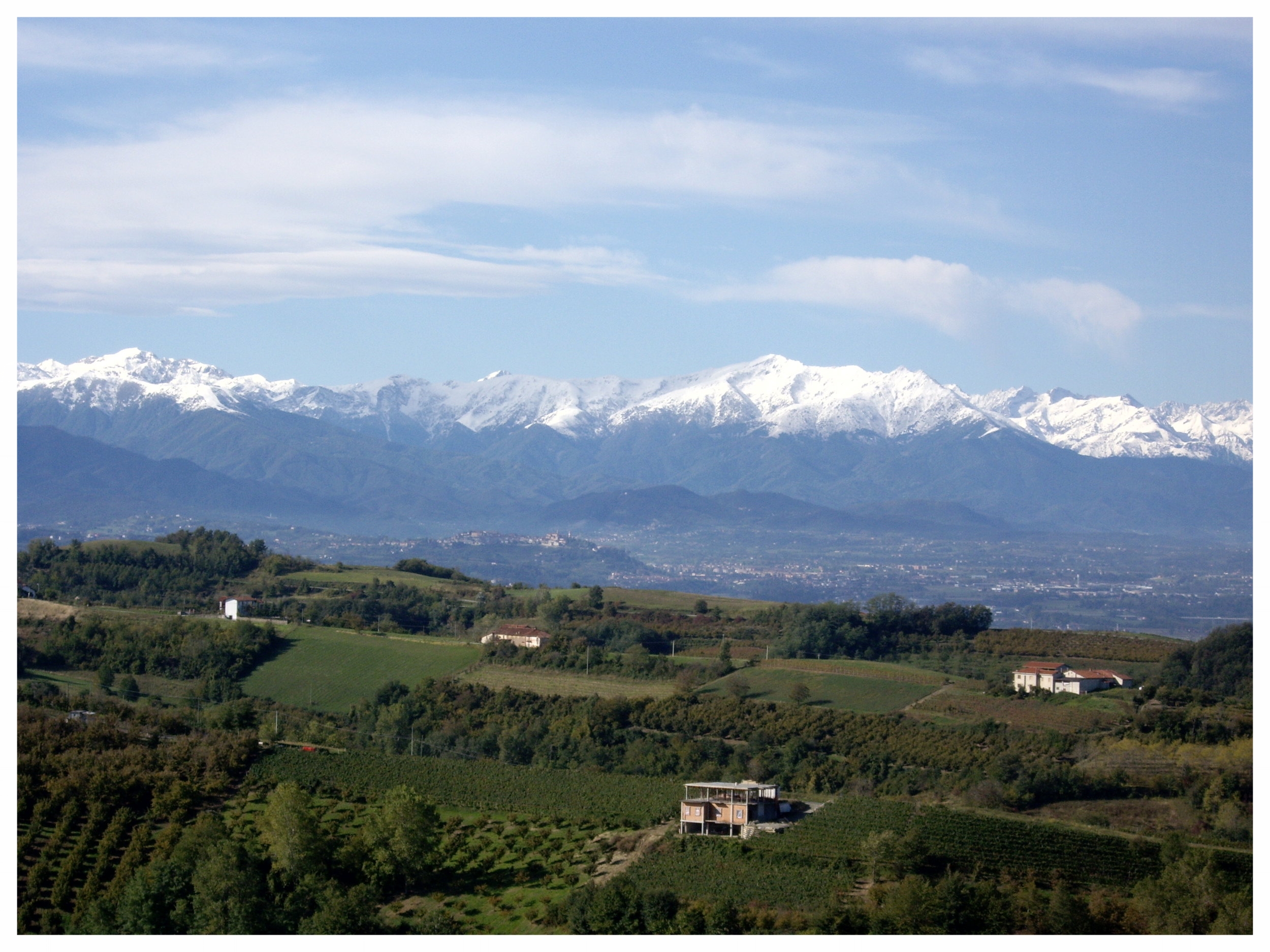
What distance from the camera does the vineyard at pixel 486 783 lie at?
3070 centimetres

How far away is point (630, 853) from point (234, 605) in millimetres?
32800

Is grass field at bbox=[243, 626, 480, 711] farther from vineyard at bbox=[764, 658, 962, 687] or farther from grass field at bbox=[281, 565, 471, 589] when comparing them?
grass field at bbox=[281, 565, 471, 589]

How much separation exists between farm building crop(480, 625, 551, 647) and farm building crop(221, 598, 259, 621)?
1054cm

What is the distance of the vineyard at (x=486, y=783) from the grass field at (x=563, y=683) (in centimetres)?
869

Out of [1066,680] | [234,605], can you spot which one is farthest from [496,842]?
[234,605]

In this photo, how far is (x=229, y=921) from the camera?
2278cm

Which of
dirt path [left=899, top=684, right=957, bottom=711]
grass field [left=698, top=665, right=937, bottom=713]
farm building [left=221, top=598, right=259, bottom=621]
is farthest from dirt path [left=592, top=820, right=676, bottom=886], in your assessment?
farm building [left=221, top=598, right=259, bottom=621]

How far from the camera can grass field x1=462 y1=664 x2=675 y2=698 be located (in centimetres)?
A: 4362

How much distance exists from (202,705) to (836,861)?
24.1m

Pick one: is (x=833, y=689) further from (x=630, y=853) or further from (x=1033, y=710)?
(x=630, y=853)

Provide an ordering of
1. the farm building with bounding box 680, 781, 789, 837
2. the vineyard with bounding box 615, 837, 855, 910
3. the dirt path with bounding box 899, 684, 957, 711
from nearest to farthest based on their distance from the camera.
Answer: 1. the vineyard with bounding box 615, 837, 855, 910
2. the farm building with bounding box 680, 781, 789, 837
3. the dirt path with bounding box 899, 684, 957, 711

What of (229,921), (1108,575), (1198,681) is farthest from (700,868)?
(1108,575)
